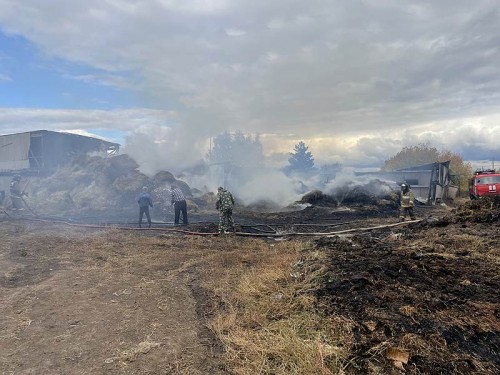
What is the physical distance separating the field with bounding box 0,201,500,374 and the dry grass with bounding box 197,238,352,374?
17mm

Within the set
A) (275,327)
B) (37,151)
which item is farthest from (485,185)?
(37,151)

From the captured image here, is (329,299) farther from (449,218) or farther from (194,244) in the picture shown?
(449,218)

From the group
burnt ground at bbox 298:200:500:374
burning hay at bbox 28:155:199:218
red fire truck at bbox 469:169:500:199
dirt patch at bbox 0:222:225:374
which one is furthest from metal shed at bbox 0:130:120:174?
red fire truck at bbox 469:169:500:199

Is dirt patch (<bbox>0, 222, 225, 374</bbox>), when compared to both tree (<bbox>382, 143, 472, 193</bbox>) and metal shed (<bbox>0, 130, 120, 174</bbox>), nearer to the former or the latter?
metal shed (<bbox>0, 130, 120, 174</bbox>)

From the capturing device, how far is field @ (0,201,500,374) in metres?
3.35

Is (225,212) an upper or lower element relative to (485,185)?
lower

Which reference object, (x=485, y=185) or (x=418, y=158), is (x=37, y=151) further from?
(x=418, y=158)

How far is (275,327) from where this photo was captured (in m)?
A: 4.01

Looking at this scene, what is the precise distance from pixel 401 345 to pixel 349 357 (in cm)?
49

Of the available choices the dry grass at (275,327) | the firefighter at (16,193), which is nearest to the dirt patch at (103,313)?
the dry grass at (275,327)

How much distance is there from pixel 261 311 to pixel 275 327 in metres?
0.60

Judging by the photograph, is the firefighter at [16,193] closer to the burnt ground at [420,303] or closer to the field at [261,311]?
the field at [261,311]

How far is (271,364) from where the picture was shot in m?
3.38

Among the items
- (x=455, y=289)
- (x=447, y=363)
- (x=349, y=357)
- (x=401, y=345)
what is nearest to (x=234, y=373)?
(x=349, y=357)
